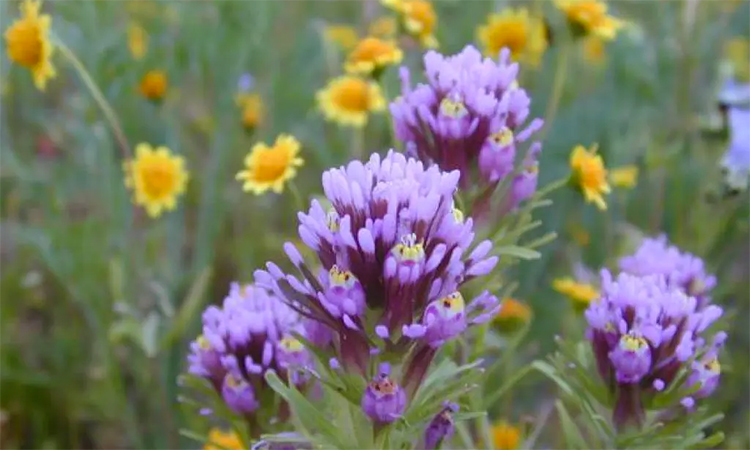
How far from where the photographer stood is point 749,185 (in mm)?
1668

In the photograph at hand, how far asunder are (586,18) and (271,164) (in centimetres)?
52

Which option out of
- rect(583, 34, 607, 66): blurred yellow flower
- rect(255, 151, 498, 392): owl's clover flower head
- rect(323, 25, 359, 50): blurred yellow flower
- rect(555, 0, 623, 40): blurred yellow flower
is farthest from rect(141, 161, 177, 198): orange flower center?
rect(583, 34, 607, 66): blurred yellow flower

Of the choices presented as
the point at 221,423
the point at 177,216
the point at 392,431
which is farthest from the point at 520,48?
the point at 392,431

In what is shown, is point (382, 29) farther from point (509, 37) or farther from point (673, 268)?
point (673, 268)

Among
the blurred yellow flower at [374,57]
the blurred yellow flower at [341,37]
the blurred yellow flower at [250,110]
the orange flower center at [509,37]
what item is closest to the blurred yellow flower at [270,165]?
the blurred yellow flower at [374,57]

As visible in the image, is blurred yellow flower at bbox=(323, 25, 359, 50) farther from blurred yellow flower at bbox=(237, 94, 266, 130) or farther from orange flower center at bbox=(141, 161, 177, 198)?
orange flower center at bbox=(141, 161, 177, 198)

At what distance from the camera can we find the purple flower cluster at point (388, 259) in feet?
2.80

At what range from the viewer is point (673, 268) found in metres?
1.28

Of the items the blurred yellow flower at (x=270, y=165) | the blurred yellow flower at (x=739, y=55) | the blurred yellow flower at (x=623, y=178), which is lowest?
the blurred yellow flower at (x=270, y=165)

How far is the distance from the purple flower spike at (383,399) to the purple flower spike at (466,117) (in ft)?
0.90

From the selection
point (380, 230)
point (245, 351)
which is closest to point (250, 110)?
point (245, 351)

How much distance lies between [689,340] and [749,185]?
72 cm

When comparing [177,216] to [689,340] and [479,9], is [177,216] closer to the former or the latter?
[479,9]

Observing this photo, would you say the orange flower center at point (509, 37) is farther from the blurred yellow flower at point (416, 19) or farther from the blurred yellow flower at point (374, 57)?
the blurred yellow flower at point (374, 57)
